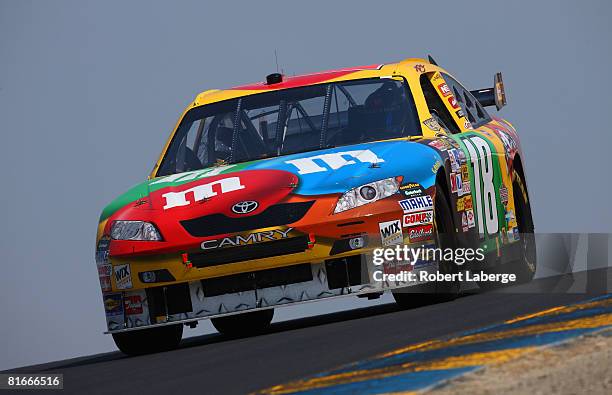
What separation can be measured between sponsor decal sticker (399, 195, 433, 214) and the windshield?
3.26 ft

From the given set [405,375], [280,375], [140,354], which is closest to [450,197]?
[140,354]

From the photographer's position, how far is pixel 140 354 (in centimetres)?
833

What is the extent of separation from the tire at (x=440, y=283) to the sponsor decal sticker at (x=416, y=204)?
0.49 ft

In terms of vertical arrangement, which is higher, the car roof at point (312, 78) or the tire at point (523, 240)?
the car roof at point (312, 78)

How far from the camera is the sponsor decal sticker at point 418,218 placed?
7.72 meters

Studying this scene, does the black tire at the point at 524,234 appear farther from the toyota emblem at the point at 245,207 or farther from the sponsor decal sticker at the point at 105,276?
the sponsor decal sticker at the point at 105,276

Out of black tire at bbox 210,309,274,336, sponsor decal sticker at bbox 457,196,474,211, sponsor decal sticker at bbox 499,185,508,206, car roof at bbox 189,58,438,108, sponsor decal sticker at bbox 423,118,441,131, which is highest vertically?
car roof at bbox 189,58,438,108

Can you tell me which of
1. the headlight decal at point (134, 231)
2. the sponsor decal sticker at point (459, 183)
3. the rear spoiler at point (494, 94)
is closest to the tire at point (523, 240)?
the rear spoiler at point (494, 94)

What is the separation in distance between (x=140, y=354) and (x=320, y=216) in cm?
150

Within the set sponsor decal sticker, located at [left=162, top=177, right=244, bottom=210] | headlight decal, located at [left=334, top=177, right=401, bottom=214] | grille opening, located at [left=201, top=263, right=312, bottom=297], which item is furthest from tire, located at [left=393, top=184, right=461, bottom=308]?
sponsor decal sticker, located at [left=162, top=177, right=244, bottom=210]

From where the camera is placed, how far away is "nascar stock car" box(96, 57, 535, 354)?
7652 mm

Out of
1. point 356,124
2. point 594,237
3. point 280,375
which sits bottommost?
point 594,237

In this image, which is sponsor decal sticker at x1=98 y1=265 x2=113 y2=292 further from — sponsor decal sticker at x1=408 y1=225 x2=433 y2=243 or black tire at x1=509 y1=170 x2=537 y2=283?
black tire at x1=509 y1=170 x2=537 y2=283

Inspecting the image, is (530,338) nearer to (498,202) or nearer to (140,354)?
(140,354)
